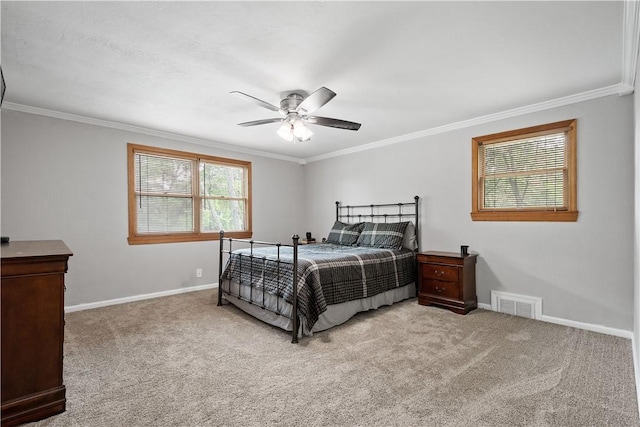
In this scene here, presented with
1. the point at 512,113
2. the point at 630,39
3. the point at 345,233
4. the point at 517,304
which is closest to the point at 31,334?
the point at 345,233

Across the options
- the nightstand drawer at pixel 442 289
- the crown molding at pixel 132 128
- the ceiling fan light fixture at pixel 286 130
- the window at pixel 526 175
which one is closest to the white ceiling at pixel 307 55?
the crown molding at pixel 132 128

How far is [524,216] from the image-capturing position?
3.56 meters

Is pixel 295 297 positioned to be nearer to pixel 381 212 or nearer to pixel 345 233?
pixel 345 233

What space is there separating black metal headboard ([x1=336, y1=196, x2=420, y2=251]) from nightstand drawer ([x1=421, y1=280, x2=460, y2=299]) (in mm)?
789

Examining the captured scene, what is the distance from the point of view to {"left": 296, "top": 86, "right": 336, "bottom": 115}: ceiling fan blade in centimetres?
247

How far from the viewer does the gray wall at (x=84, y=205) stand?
346 centimetres

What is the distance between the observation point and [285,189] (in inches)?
240

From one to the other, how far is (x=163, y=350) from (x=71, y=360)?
2.15 ft

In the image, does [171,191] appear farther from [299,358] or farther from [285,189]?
[299,358]

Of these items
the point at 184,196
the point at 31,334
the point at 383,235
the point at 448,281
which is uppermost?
the point at 184,196

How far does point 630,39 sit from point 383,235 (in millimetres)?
3073

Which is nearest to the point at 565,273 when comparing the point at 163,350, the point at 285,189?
the point at 163,350

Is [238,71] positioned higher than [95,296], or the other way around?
[238,71]

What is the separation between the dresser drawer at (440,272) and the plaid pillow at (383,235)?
527 mm
